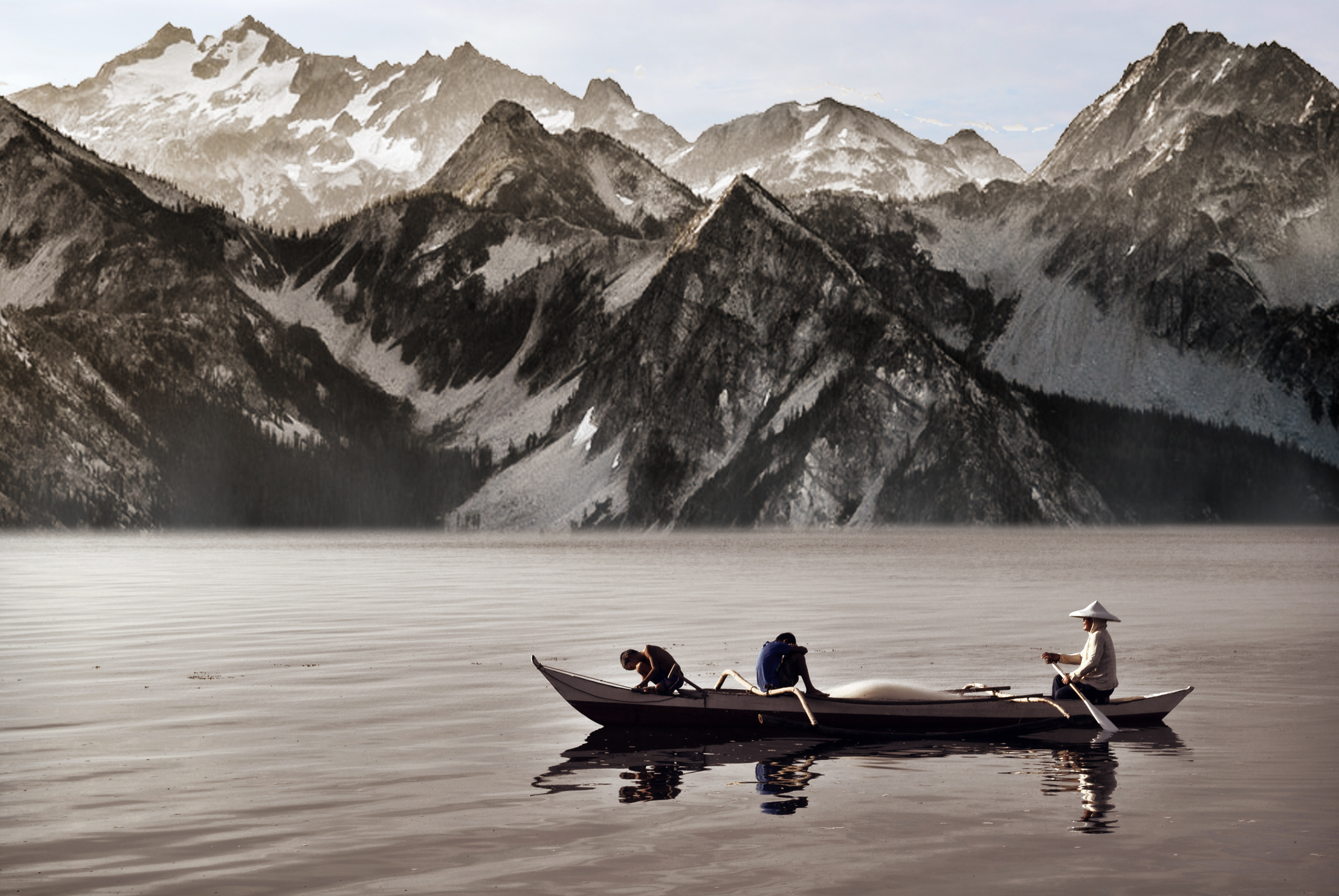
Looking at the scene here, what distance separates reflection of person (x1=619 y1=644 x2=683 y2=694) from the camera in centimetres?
4144

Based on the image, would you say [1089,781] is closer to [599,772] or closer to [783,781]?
[783,781]

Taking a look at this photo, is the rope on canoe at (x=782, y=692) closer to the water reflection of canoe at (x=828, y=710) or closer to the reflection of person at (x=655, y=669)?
the water reflection of canoe at (x=828, y=710)

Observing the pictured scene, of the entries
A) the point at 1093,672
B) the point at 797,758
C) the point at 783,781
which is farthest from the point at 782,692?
the point at 1093,672

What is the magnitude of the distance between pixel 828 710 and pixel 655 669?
460 cm

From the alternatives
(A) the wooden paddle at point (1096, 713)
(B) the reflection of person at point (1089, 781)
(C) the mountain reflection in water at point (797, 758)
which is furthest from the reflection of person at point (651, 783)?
(A) the wooden paddle at point (1096, 713)

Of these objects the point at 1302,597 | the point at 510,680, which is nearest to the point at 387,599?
the point at 510,680

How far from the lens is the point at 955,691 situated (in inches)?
1655

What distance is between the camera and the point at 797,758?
3828 centimetres

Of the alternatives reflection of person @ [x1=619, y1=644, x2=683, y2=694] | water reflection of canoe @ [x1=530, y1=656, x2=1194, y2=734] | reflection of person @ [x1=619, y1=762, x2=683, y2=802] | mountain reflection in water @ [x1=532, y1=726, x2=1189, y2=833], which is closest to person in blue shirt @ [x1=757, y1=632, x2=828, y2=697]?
water reflection of canoe @ [x1=530, y1=656, x2=1194, y2=734]

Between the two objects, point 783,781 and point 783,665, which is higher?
point 783,665

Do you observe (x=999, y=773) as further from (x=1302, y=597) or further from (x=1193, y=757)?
(x=1302, y=597)

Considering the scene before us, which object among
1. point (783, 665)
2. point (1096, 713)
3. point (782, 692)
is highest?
point (783, 665)

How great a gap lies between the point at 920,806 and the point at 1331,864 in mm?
7939

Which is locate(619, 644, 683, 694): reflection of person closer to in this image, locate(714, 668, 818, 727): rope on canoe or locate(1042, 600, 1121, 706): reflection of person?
locate(714, 668, 818, 727): rope on canoe
